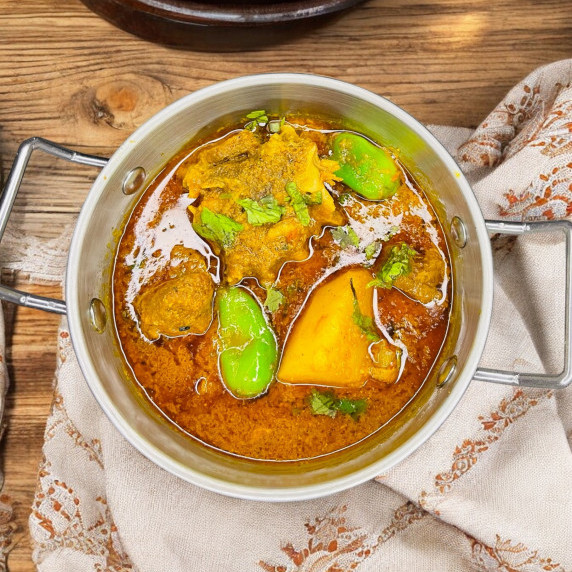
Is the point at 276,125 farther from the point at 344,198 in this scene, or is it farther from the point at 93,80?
the point at 93,80

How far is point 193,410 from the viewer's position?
1.90 m

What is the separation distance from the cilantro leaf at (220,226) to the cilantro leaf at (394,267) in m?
0.40

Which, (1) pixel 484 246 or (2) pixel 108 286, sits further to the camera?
(2) pixel 108 286

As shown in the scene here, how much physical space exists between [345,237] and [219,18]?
696 millimetres

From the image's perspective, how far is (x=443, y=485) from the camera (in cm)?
206

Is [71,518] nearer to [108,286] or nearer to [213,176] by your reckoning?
[108,286]

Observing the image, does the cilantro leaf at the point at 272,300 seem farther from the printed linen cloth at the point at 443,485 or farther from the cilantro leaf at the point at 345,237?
the printed linen cloth at the point at 443,485

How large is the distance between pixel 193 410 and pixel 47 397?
2.16 ft

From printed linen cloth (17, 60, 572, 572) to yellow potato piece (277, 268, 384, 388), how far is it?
0.42 m

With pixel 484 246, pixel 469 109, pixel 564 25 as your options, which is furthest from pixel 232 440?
pixel 564 25

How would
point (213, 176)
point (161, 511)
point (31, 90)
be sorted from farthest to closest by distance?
point (31, 90) < point (161, 511) < point (213, 176)

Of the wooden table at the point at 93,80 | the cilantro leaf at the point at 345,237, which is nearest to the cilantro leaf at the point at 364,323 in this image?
the cilantro leaf at the point at 345,237

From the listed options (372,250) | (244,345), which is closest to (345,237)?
(372,250)

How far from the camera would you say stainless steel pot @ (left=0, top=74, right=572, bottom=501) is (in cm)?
168
